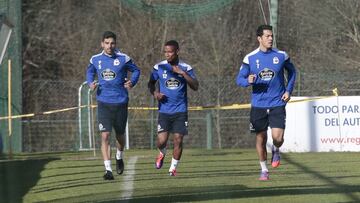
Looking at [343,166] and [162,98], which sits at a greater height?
[162,98]

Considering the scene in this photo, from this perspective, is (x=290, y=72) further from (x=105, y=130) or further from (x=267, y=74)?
(x=105, y=130)

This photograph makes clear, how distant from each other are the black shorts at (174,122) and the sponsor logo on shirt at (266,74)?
142 centimetres

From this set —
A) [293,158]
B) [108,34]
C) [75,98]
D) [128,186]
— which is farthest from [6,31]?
[75,98]

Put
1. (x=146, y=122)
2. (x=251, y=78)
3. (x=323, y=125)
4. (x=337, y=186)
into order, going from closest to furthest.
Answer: (x=337, y=186), (x=251, y=78), (x=323, y=125), (x=146, y=122)

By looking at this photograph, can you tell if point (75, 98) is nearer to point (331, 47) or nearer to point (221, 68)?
point (221, 68)

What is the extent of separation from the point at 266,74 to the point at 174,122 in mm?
1657

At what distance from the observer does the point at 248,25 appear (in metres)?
27.1

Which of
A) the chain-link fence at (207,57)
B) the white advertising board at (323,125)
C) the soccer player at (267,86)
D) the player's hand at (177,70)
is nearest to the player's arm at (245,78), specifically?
the soccer player at (267,86)

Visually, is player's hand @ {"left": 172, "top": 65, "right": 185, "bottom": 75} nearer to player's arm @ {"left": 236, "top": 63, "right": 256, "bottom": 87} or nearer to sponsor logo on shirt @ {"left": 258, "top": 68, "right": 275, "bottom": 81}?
player's arm @ {"left": 236, "top": 63, "right": 256, "bottom": 87}

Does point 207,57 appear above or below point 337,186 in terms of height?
above

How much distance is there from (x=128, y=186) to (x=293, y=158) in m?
6.25

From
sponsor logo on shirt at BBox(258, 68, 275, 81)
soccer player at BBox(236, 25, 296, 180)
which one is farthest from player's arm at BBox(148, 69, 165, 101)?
sponsor logo on shirt at BBox(258, 68, 275, 81)

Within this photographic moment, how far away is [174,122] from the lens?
37.3ft

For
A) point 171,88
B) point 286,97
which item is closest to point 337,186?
point 286,97
